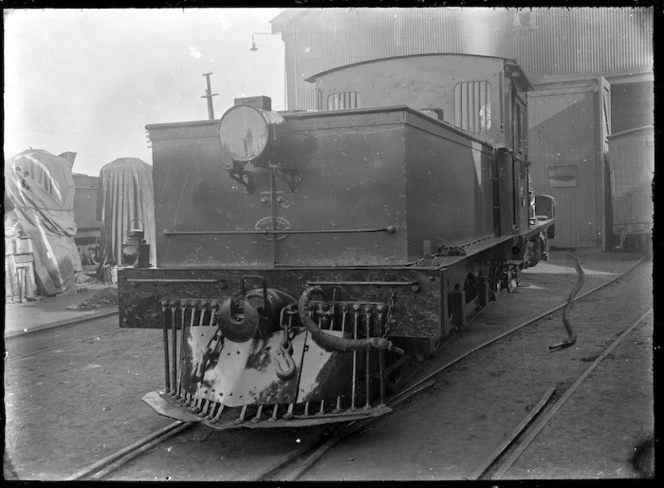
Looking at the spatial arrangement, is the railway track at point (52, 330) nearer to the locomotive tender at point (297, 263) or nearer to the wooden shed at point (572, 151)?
the locomotive tender at point (297, 263)

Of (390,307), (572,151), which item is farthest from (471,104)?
(572,151)

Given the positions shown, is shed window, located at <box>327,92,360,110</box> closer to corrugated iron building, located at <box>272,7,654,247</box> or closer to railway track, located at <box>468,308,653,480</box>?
railway track, located at <box>468,308,653,480</box>

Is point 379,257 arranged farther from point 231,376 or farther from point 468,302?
point 468,302

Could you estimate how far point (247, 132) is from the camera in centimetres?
393

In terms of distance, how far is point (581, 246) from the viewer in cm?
1695

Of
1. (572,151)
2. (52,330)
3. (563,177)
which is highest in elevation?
(572,151)

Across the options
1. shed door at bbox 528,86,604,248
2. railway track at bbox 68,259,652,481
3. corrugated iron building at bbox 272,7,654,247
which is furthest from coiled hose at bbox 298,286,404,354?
shed door at bbox 528,86,604,248

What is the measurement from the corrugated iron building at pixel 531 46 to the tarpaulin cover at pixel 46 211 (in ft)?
22.7

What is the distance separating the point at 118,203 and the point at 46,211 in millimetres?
2022

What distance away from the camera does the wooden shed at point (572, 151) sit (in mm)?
16594

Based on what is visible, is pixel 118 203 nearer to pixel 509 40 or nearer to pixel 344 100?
pixel 344 100

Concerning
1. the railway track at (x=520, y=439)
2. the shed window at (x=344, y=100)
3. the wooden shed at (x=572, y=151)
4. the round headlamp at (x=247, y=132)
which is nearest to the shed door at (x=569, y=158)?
the wooden shed at (x=572, y=151)

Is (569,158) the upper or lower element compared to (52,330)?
upper

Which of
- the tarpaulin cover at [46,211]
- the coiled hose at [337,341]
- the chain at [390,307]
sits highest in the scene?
the tarpaulin cover at [46,211]
